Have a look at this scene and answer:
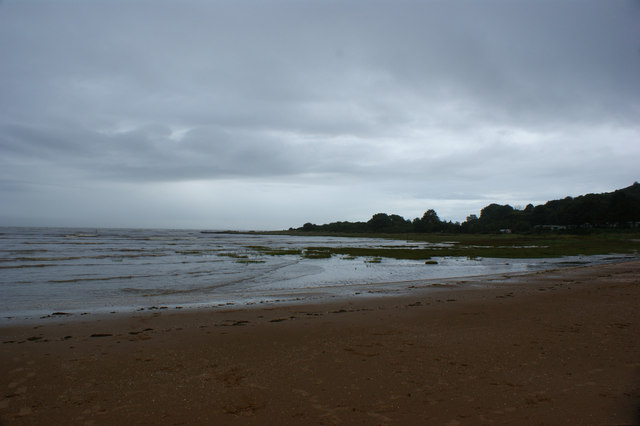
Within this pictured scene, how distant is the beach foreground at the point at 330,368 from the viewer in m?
4.90

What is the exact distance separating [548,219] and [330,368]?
135 meters

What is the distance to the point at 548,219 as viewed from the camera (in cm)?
11781

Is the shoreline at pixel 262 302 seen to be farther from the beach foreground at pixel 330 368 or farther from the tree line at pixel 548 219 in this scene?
the tree line at pixel 548 219

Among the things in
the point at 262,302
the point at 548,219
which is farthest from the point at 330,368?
the point at 548,219

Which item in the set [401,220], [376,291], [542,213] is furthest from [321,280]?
[401,220]

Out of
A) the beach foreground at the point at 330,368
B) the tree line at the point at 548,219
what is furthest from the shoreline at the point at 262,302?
the tree line at the point at 548,219

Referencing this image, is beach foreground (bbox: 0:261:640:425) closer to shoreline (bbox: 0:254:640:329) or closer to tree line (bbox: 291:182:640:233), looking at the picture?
shoreline (bbox: 0:254:640:329)

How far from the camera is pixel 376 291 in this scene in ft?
54.4

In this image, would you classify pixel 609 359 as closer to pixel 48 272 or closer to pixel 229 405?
pixel 229 405

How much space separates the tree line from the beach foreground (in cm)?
9834

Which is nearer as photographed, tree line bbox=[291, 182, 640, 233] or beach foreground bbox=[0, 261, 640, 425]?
beach foreground bbox=[0, 261, 640, 425]

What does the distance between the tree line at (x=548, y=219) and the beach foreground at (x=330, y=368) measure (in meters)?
98.3

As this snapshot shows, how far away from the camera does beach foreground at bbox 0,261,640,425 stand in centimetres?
490

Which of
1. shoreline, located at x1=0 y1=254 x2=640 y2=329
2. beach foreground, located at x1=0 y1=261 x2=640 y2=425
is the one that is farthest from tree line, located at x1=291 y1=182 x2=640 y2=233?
beach foreground, located at x1=0 y1=261 x2=640 y2=425
